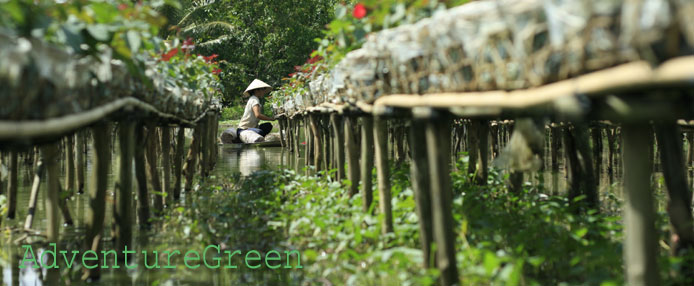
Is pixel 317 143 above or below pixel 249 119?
below

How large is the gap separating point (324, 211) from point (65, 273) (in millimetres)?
2216

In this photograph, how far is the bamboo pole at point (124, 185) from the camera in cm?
497

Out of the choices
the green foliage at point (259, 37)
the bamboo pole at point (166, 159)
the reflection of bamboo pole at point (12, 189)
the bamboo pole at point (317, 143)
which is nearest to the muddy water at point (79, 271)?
the reflection of bamboo pole at point (12, 189)

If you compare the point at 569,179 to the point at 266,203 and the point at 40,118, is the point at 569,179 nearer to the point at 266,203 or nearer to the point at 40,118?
the point at 266,203

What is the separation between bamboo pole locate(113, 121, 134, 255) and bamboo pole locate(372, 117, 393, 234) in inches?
72.1

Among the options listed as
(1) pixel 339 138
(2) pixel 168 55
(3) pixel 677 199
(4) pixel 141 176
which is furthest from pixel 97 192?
(3) pixel 677 199

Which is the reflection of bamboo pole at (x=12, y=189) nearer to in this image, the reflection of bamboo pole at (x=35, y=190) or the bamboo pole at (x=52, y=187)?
the reflection of bamboo pole at (x=35, y=190)

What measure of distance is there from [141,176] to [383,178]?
7.77ft

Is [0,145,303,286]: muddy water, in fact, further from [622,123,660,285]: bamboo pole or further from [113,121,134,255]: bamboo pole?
[622,123,660,285]: bamboo pole

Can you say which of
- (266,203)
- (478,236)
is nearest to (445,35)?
(478,236)

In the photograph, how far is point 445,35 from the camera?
3.08 meters

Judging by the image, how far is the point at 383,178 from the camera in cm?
522

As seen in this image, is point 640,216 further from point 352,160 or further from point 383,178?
point 352,160

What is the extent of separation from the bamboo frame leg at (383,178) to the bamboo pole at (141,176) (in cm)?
220
